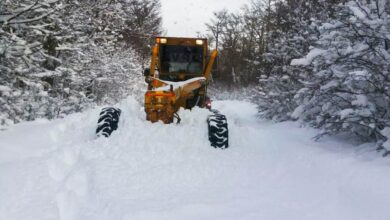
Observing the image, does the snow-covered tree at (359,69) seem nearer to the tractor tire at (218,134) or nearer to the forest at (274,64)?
the forest at (274,64)

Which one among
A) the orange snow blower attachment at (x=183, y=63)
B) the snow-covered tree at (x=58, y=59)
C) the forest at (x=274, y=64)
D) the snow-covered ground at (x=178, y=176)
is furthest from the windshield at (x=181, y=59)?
the snow-covered tree at (x=58, y=59)

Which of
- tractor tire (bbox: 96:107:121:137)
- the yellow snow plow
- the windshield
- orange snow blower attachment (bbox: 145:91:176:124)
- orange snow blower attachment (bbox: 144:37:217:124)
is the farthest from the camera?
the windshield

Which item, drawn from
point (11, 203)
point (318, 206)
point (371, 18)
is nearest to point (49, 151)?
point (11, 203)

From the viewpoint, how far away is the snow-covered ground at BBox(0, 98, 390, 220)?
4371 mm

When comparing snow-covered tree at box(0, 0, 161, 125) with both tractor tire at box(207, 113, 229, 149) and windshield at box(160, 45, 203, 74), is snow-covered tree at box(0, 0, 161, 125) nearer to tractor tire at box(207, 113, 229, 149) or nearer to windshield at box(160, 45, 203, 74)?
windshield at box(160, 45, 203, 74)

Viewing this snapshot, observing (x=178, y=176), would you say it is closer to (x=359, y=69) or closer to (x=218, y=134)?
(x=218, y=134)

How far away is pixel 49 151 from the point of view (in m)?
6.60

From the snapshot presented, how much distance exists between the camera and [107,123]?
7918mm

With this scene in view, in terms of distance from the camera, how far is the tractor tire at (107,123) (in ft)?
25.6

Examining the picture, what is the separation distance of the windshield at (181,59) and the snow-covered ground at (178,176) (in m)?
2.18

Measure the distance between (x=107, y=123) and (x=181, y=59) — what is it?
3341 millimetres

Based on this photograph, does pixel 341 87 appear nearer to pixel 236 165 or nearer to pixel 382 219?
→ pixel 236 165

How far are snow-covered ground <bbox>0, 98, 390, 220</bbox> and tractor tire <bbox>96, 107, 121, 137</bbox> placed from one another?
8.7 inches

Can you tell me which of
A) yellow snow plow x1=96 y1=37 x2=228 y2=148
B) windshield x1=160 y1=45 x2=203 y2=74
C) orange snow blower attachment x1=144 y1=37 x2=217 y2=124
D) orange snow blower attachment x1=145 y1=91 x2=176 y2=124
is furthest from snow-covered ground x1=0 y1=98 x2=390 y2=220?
windshield x1=160 y1=45 x2=203 y2=74
